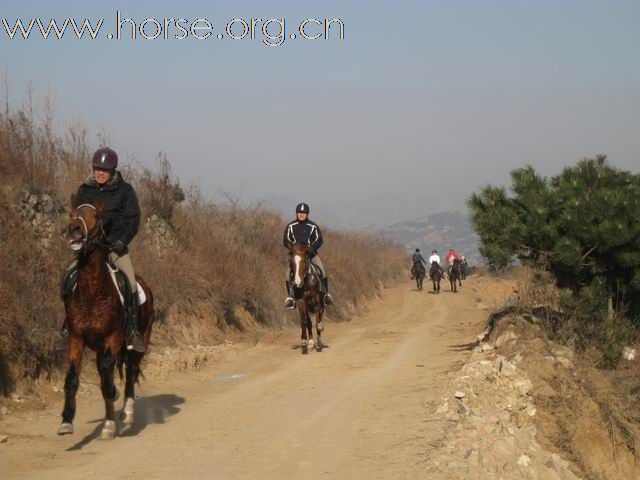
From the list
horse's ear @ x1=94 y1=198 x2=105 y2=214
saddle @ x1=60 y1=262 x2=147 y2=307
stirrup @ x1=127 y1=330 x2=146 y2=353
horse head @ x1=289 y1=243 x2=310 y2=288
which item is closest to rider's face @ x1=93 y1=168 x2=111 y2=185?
horse's ear @ x1=94 y1=198 x2=105 y2=214

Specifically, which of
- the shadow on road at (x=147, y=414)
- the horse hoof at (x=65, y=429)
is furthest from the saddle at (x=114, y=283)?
the shadow on road at (x=147, y=414)

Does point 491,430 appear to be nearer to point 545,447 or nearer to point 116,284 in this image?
point 545,447

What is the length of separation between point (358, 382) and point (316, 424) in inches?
129

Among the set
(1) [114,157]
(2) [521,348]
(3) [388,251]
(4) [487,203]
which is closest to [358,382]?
(2) [521,348]

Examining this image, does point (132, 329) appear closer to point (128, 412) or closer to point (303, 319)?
point (128, 412)

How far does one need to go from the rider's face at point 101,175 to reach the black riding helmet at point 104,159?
0.04 metres

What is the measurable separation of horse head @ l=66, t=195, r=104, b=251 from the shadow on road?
2.25 m

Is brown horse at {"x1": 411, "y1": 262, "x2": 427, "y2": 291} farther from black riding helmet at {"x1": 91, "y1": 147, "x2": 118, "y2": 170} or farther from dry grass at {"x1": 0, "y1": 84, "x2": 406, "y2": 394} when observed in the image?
black riding helmet at {"x1": 91, "y1": 147, "x2": 118, "y2": 170}

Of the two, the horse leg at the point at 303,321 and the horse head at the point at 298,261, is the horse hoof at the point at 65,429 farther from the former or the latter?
the horse leg at the point at 303,321

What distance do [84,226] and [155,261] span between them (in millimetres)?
9246

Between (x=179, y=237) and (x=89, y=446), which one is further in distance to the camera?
(x=179, y=237)

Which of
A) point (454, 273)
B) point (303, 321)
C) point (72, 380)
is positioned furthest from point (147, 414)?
point (454, 273)

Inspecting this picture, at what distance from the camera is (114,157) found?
352 inches

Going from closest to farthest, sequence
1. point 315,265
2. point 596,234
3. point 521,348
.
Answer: point 521,348 < point 596,234 < point 315,265
